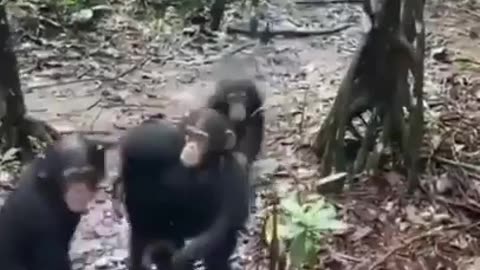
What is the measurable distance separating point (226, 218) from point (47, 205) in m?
0.23

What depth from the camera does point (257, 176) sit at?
1.96 metres

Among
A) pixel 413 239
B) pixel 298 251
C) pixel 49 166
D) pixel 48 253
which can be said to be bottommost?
pixel 413 239

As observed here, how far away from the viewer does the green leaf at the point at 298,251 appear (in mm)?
1678

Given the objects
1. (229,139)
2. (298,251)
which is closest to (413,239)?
(298,251)

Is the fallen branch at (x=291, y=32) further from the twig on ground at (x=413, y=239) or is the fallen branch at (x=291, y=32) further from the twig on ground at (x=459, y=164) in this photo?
the twig on ground at (x=413, y=239)

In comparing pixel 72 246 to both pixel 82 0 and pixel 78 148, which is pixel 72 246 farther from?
pixel 82 0

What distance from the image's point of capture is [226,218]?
149cm

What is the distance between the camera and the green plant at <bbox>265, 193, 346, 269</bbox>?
167cm

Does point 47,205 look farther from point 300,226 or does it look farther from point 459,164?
point 459,164

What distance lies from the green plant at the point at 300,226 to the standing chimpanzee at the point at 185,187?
0.14 meters

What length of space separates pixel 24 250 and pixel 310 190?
94 centimetres

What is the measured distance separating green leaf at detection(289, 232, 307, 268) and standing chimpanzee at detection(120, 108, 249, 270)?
6.0 inches

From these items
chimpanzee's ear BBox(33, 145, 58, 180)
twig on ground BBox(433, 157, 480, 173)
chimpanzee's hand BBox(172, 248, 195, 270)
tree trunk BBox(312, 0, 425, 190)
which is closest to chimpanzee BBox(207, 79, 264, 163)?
chimpanzee's hand BBox(172, 248, 195, 270)

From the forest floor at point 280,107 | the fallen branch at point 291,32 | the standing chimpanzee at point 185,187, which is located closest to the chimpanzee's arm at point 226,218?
the standing chimpanzee at point 185,187
